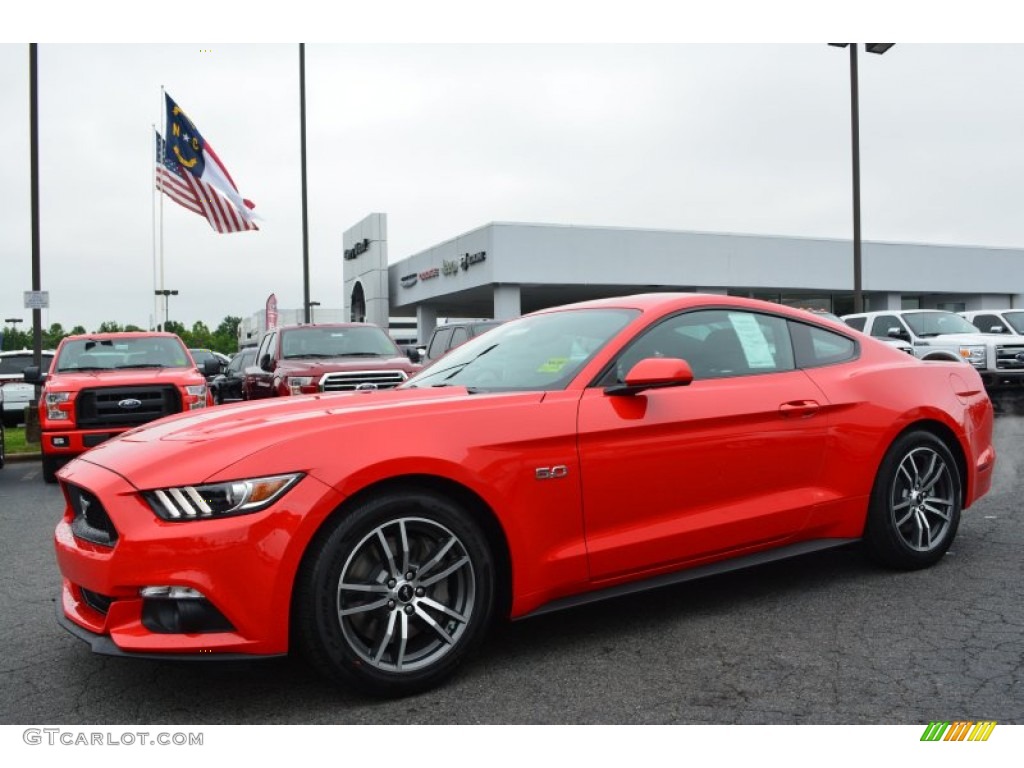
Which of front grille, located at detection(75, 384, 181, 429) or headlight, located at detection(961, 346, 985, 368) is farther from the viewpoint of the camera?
headlight, located at detection(961, 346, 985, 368)

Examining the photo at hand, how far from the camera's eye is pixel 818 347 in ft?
15.3

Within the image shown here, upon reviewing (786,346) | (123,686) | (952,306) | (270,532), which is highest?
(952,306)

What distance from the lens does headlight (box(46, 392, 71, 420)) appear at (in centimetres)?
954

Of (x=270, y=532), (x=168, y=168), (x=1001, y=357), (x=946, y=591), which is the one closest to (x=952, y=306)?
(x=1001, y=357)

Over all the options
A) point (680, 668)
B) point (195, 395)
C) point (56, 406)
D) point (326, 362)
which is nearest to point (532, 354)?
point (680, 668)

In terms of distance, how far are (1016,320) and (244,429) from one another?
19677 mm

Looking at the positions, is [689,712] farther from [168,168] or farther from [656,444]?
[168,168]

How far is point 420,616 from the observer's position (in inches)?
129

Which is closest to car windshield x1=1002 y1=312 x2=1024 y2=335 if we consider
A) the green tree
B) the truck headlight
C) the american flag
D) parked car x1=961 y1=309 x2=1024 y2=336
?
parked car x1=961 y1=309 x2=1024 y2=336

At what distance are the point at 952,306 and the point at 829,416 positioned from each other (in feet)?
140

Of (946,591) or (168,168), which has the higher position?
(168,168)

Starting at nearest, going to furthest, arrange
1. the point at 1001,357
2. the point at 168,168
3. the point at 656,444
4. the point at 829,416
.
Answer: the point at 656,444 < the point at 829,416 < the point at 1001,357 < the point at 168,168

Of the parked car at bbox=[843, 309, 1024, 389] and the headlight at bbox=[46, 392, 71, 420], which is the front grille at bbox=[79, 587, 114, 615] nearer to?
the headlight at bbox=[46, 392, 71, 420]

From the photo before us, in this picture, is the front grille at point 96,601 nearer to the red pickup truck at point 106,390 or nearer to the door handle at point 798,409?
the door handle at point 798,409
